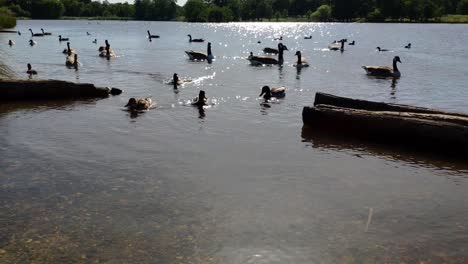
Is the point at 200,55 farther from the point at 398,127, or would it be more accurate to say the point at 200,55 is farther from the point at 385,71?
the point at 398,127

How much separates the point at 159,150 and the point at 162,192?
11.8ft

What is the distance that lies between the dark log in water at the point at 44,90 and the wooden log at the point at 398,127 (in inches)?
448

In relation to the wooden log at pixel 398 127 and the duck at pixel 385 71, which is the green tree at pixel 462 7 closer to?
the duck at pixel 385 71

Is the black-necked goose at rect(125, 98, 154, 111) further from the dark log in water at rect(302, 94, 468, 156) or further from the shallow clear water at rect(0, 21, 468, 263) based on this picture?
the dark log in water at rect(302, 94, 468, 156)

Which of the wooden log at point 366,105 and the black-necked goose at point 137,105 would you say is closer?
the wooden log at point 366,105

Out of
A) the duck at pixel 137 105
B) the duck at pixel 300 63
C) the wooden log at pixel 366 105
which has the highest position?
the duck at pixel 300 63

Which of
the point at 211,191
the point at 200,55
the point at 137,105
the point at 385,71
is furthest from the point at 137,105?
the point at 200,55

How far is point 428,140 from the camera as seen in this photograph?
14406 mm

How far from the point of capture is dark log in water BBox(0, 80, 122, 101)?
71.0ft

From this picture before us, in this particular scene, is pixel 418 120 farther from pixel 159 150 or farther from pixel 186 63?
pixel 186 63

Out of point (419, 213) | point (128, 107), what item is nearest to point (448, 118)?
point (419, 213)

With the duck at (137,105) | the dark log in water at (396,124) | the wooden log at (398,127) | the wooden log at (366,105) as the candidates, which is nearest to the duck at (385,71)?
the wooden log at (366,105)

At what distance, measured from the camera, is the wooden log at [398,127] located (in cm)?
1392

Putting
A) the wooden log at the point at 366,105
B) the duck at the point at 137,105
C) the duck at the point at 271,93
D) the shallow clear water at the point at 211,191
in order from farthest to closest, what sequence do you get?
the duck at the point at 271,93, the duck at the point at 137,105, the wooden log at the point at 366,105, the shallow clear water at the point at 211,191
